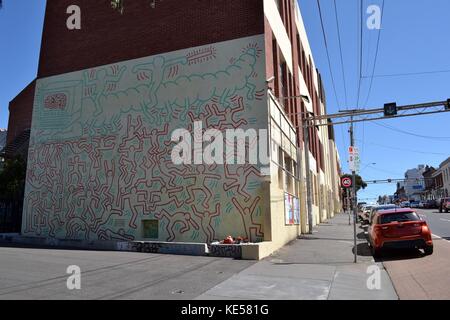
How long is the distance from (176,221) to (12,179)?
11962 mm

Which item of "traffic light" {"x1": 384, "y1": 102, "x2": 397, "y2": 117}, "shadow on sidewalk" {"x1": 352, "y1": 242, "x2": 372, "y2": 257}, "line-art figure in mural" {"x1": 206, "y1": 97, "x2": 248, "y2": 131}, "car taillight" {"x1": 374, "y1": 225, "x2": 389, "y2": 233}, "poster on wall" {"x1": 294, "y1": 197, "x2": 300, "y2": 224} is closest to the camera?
"car taillight" {"x1": 374, "y1": 225, "x2": 389, "y2": 233}

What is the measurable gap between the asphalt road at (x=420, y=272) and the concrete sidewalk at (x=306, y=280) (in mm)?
252

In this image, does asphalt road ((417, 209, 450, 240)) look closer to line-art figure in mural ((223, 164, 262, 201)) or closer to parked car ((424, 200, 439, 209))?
line-art figure in mural ((223, 164, 262, 201))

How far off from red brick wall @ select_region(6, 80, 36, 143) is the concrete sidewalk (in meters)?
21.4

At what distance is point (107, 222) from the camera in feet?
56.0

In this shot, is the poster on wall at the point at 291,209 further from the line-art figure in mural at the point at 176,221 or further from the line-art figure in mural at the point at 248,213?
the line-art figure in mural at the point at 176,221

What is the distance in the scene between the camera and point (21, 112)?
28.5m

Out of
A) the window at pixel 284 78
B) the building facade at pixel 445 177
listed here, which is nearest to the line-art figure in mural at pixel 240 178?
the window at pixel 284 78

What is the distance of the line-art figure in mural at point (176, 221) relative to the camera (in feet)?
50.0

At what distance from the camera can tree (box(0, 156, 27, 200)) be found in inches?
871

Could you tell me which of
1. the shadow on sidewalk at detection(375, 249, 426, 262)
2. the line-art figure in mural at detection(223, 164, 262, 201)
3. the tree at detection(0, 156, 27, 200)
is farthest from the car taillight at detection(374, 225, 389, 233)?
the tree at detection(0, 156, 27, 200)

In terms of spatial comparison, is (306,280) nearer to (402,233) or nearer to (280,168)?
(402,233)
